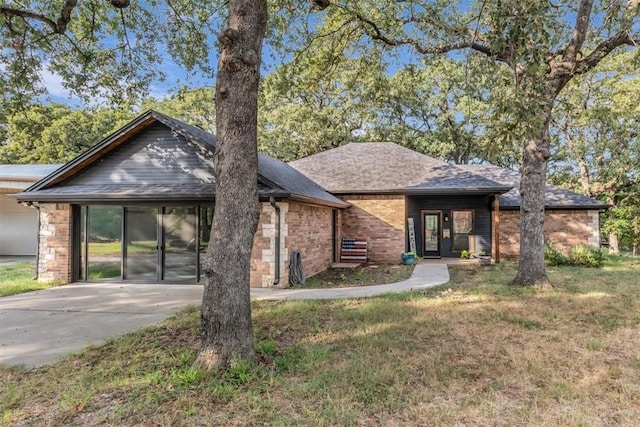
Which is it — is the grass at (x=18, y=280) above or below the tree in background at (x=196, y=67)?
below

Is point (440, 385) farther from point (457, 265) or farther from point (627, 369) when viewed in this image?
point (457, 265)

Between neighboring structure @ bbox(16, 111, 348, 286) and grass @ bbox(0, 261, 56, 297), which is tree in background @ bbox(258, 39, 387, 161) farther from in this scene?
grass @ bbox(0, 261, 56, 297)

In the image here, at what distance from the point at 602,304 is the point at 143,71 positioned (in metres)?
11.8

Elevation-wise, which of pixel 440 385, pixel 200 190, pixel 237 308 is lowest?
pixel 440 385

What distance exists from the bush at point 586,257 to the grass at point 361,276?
5.84 m

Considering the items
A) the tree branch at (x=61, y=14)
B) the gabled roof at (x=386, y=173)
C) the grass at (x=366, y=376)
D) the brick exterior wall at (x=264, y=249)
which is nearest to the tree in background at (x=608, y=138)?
the gabled roof at (x=386, y=173)

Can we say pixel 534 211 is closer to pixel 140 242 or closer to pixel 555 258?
pixel 555 258

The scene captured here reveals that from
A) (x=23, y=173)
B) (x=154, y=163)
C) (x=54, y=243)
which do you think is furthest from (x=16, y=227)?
(x=154, y=163)

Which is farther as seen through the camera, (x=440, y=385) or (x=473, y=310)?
(x=473, y=310)

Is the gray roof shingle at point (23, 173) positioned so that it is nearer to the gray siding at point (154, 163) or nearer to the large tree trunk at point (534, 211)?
the gray siding at point (154, 163)

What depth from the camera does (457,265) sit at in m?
13.5

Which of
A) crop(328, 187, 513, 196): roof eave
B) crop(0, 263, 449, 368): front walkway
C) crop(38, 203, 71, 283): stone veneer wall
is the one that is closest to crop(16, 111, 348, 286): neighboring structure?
crop(38, 203, 71, 283): stone veneer wall

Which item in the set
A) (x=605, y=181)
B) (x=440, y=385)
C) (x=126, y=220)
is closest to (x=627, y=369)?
(x=440, y=385)

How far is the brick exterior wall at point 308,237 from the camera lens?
938 centimetres
